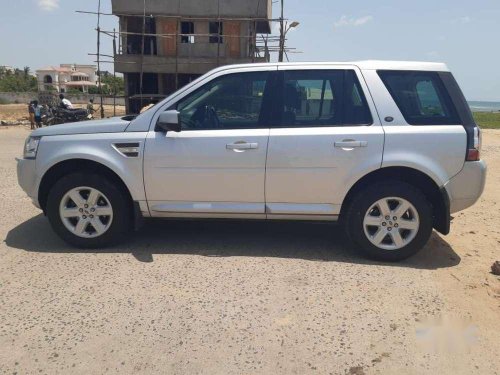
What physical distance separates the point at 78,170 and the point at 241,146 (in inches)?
67.7

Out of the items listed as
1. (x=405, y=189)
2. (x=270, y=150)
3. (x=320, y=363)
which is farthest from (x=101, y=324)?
(x=405, y=189)

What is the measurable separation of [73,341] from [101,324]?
0.24 m

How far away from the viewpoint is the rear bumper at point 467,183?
4047mm

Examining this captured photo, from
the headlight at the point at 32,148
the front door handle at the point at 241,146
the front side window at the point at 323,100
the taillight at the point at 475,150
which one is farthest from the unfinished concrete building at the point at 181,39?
the taillight at the point at 475,150

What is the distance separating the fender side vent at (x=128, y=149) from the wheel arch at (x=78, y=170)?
0.81 feet

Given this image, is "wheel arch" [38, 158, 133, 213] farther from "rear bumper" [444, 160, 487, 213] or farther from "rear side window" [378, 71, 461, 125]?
"rear bumper" [444, 160, 487, 213]

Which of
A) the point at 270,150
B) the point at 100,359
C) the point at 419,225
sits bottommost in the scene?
the point at 100,359

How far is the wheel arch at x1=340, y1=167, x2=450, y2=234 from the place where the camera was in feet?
13.5

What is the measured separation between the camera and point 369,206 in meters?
4.13

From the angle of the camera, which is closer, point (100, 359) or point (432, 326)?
point (100, 359)

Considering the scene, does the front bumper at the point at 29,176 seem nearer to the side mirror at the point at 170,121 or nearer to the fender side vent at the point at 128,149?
the fender side vent at the point at 128,149

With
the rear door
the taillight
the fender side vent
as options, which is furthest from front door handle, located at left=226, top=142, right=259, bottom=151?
the taillight

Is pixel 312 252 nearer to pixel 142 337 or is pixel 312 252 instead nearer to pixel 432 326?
pixel 432 326

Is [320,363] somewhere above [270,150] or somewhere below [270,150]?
below
